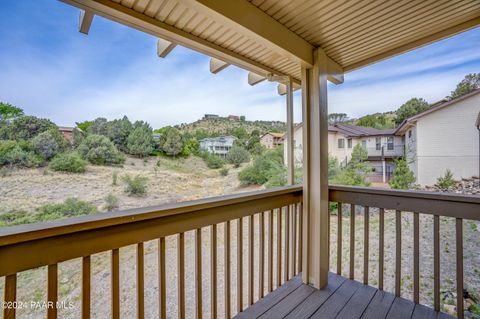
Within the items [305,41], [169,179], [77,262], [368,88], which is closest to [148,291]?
[77,262]

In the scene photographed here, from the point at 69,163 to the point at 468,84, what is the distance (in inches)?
119

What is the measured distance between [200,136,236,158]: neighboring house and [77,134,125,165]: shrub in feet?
2.19

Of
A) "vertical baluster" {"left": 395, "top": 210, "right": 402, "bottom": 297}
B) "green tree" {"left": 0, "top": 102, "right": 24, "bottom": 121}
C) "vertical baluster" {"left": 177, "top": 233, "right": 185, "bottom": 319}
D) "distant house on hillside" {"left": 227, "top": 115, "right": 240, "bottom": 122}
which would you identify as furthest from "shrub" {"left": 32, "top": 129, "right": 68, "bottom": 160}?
"vertical baluster" {"left": 395, "top": 210, "right": 402, "bottom": 297}

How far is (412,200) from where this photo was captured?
76.0 inches

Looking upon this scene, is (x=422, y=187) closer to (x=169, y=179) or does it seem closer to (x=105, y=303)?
(x=169, y=179)

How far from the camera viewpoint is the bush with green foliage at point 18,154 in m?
1.03

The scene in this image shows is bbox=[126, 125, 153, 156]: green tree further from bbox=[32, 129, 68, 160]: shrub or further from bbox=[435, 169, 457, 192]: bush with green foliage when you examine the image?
bbox=[435, 169, 457, 192]: bush with green foliage

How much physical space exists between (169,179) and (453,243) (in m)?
2.62

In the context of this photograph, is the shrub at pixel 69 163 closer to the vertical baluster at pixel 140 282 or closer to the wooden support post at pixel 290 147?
the vertical baluster at pixel 140 282

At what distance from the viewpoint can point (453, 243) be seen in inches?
81.3

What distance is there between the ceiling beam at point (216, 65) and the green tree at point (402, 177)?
1988mm

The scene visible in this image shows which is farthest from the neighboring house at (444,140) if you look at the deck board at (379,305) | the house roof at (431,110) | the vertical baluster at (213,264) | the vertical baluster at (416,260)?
the vertical baluster at (213,264)

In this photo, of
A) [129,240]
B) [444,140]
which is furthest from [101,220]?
[444,140]

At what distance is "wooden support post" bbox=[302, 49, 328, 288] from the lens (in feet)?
6.97
